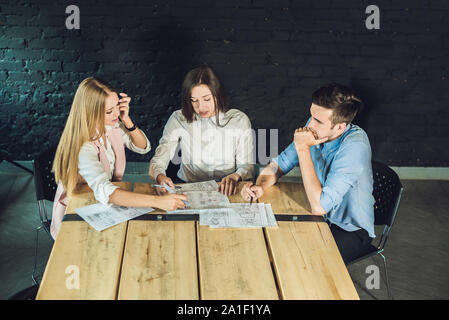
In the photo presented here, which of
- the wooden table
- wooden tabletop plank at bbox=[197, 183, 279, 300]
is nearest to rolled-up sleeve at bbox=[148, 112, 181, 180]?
the wooden table

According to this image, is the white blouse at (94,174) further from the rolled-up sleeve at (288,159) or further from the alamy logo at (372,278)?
the alamy logo at (372,278)

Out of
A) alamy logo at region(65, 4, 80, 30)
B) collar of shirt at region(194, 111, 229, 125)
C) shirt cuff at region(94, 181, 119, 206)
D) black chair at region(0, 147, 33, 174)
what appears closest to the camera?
shirt cuff at region(94, 181, 119, 206)

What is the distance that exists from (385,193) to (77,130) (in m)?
1.63

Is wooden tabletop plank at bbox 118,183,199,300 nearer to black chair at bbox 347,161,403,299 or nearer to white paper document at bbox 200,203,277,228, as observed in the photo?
white paper document at bbox 200,203,277,228

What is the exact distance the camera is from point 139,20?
344 cm

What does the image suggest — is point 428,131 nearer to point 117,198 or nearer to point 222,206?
point 222,206

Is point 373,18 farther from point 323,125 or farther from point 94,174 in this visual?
point 94,174

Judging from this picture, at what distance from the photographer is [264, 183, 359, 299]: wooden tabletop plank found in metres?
1.50

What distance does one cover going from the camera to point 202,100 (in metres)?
2.50

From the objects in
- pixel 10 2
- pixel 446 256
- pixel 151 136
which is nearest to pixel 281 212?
pixel 446 256

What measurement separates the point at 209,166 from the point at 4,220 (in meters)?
1.69

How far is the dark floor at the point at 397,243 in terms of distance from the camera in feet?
8.61

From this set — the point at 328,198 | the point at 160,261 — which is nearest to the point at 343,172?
the point at 328,198

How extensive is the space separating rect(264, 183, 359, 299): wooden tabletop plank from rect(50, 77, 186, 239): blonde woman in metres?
0.51
